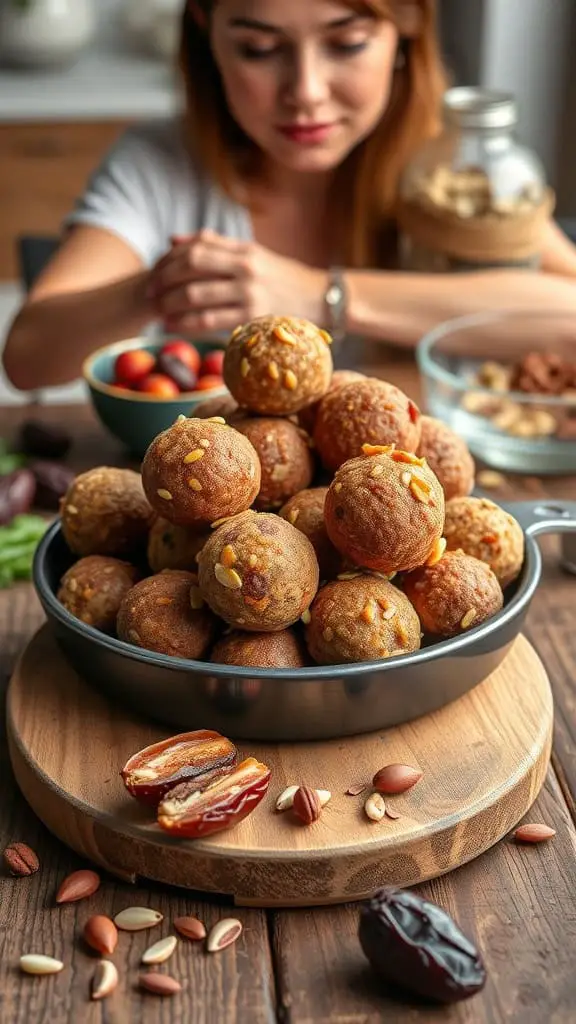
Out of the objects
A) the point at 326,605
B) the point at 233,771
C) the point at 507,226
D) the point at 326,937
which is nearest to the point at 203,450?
the point at 326,605

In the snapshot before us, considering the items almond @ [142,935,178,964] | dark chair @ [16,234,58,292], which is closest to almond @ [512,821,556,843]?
almond @ [142,935,178,964]

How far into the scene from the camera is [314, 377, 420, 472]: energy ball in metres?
1.09

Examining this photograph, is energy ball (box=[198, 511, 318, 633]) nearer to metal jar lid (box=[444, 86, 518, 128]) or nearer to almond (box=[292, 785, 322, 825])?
almond (box=[292, 785, 322, 825])

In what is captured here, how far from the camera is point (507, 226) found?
2.10 metres

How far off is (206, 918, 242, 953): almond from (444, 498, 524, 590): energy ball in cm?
43

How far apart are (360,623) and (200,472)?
0.65 feet

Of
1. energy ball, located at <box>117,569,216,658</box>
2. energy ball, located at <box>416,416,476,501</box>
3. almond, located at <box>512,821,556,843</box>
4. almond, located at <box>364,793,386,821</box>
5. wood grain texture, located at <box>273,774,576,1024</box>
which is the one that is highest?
energy ball, located at <box>416,416,476,501</box>

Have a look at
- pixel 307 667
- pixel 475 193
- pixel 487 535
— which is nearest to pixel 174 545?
pixel 307 667

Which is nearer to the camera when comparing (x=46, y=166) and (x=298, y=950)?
(x=298, y=950)

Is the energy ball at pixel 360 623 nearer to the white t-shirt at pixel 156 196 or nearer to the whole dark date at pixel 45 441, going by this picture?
the whole dark date at pixel 45 441

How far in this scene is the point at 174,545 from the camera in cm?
112

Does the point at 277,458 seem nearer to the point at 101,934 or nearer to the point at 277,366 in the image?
the point at 277,366

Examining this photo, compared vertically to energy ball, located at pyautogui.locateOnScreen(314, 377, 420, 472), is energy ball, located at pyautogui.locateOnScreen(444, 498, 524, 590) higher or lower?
lower

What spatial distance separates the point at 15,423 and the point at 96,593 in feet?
2.95
